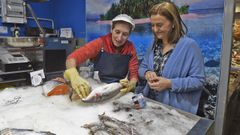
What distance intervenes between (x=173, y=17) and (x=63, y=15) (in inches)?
87.3

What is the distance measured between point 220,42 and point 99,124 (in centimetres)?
132

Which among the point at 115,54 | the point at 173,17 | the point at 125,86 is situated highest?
the point at 173,17

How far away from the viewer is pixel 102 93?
1.14 m

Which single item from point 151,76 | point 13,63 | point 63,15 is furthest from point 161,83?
point 63,15

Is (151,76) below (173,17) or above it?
below

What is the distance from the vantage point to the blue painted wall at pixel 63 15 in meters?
2.97

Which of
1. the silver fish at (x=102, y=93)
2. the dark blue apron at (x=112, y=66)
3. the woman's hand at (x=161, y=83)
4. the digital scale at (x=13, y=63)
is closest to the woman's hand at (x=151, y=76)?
the woman's hand at (x=161, y=83)

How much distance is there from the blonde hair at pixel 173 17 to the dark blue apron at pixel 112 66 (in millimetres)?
456

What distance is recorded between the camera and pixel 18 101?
116 centimetres

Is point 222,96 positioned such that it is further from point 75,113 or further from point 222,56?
point 75,113

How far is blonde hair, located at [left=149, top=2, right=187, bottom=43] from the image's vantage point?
1.63m

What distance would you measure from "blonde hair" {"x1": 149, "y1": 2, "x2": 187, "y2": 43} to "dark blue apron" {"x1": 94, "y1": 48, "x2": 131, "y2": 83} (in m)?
0.46

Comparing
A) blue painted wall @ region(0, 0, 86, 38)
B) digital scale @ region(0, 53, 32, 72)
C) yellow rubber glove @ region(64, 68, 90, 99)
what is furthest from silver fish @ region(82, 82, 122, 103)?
blue painted wall @ region(0, 0, 86, 38)

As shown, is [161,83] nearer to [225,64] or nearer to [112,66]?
[112,66]
